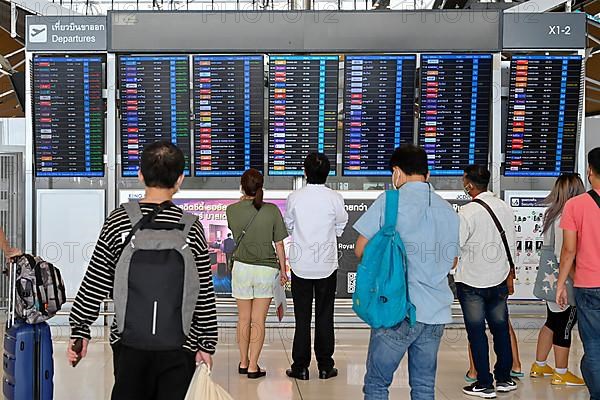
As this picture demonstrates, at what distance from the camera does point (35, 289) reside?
409 centimetres

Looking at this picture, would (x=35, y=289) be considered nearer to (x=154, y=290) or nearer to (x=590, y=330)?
(x=154, y=290)

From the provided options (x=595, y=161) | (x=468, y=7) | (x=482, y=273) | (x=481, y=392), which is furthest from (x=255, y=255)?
(x=468, y=7)

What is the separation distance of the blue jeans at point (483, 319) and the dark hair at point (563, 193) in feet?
1.84

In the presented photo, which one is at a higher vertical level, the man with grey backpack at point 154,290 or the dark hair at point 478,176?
the dark hair at point 478,176

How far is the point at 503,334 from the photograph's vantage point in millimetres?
5137

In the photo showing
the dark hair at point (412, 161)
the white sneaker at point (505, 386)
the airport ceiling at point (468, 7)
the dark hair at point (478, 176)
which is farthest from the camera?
the airport ceiling at point (468, 7)

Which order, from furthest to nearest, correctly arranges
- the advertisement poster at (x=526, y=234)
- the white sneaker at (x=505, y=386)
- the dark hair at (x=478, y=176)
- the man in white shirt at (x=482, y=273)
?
1. the advertisement poster at (x=526, y=234)
2. the white sneaker at (x=505, y=386)
3. the dark hair at (x=478, y=176)
4. the man in white shirt at (x=482, y=273)

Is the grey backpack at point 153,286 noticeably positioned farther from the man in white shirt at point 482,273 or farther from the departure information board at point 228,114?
the departure information board at point 228,114

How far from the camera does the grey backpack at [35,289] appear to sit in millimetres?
4066

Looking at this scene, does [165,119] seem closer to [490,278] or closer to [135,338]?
[490,278]

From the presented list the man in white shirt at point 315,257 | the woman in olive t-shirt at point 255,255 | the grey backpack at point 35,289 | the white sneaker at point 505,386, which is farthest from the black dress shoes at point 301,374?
the grey backpack at point 35,289

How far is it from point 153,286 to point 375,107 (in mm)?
4806

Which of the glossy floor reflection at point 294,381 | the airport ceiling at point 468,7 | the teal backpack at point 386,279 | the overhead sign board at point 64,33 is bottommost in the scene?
the glossy floor reflection at point 294,381

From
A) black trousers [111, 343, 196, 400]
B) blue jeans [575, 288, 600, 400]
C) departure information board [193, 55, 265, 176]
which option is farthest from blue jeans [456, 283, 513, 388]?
departure information board [193, 55, 265, 176]
